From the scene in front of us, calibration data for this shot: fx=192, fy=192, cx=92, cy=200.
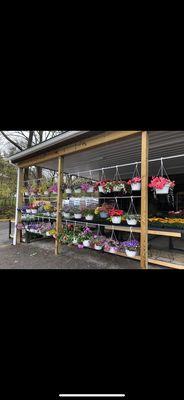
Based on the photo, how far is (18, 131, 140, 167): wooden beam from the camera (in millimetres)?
3130

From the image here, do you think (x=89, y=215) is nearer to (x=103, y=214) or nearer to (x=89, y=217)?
(x=89, y=217)

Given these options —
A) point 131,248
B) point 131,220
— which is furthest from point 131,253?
point 131,220

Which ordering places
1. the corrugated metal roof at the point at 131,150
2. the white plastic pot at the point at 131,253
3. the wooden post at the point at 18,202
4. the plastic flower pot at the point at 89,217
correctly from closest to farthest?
the white plastic pot at the point at 131,253, the corrugated metal roof at the point at 131,150, the plastic flower pot at the point at 89,217, the wooden post at the point at 18,202

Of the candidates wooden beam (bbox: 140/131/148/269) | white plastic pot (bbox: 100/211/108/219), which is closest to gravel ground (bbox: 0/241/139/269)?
wooden beam (bbox: 140/131/148/269)

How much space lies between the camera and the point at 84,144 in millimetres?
3729

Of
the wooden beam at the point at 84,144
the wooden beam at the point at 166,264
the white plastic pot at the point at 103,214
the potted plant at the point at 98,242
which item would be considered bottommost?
the wooden beam at the point at 166,264

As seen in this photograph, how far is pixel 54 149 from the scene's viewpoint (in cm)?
450

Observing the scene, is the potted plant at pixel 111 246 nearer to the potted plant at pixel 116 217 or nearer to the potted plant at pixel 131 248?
the potted plant at pixel 131 248

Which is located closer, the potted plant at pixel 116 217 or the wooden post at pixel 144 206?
the wooden post at pixel 144 206

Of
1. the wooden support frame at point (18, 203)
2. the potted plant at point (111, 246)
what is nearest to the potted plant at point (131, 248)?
the potted plant at point (111, 246)

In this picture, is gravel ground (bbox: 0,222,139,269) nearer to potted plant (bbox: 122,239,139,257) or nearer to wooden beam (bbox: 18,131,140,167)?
potted plant (bbox: 122,239,139,257)

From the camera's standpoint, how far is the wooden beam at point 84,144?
10.3 ft
